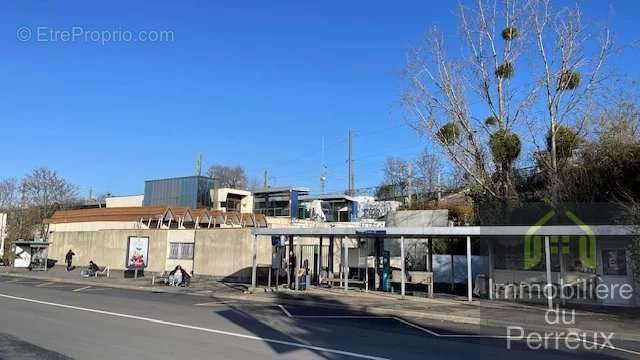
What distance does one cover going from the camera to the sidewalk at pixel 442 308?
15.8 m

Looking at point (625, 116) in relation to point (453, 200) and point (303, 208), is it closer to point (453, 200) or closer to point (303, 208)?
point (453, 200)

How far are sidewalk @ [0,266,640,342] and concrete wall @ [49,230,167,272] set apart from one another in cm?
871

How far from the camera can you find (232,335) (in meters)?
12.6

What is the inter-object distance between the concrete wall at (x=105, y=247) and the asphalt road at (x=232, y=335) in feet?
62.7

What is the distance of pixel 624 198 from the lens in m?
22.9

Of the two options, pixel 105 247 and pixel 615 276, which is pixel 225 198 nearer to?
pixel 105 247

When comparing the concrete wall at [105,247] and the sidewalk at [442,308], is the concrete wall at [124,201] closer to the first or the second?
the concrete wall at [105,247]

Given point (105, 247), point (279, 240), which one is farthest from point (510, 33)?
point (105, 247)

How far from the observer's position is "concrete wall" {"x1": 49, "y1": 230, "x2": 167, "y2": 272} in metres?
38.2

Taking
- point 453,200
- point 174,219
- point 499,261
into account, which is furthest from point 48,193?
point 499,261

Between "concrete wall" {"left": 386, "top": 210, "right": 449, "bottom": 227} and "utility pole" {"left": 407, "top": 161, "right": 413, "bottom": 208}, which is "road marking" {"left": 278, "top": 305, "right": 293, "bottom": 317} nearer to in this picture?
"concrete wall" {"left": 386, "top": 210, "right": 449, "bottom": 227}

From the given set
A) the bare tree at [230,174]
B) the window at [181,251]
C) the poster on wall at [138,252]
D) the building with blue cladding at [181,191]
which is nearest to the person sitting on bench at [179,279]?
the window at [181,251]

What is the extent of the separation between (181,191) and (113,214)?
2247cm

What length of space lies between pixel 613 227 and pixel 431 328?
7982 millimetres
